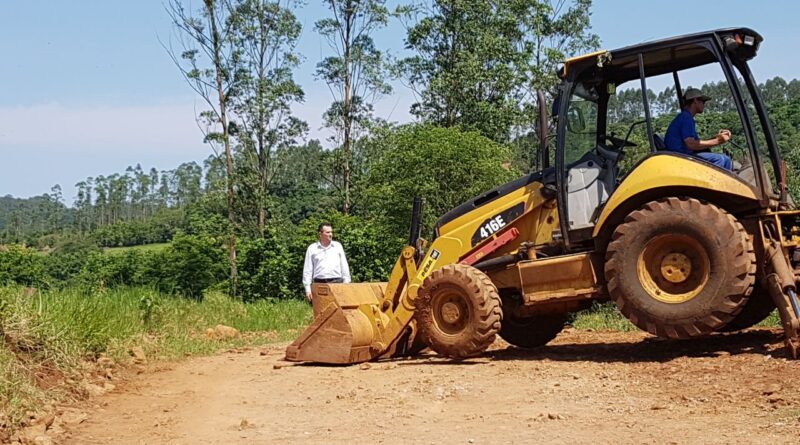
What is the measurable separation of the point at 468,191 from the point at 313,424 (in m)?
13.7

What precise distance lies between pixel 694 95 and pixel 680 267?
68.6 inches

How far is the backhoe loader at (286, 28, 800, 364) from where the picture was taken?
740 centimetres

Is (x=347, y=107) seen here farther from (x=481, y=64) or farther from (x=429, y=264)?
(x=429, y=264)

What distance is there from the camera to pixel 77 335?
364 inches

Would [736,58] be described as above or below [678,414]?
above

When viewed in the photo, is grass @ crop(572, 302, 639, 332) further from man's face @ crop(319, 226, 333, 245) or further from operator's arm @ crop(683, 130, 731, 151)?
operator's arm @ crop(683, 130, 731, 151)

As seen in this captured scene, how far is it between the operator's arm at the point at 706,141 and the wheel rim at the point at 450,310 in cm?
258

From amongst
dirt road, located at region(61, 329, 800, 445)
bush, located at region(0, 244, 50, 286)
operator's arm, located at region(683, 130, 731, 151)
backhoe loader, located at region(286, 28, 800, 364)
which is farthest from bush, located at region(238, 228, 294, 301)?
operator's arm, located at region(683, 130, 731, 151)

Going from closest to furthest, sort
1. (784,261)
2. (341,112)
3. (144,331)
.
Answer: (784,261) < (144,331) < (341,112)

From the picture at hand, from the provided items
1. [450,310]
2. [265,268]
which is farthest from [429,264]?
[265,268]

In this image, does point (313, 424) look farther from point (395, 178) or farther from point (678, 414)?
point (395, 178)

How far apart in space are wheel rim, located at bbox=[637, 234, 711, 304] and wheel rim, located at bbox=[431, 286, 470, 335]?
1832mm

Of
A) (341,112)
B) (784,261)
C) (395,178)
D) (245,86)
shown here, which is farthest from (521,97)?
(784,261)

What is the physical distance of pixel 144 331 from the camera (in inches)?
456
